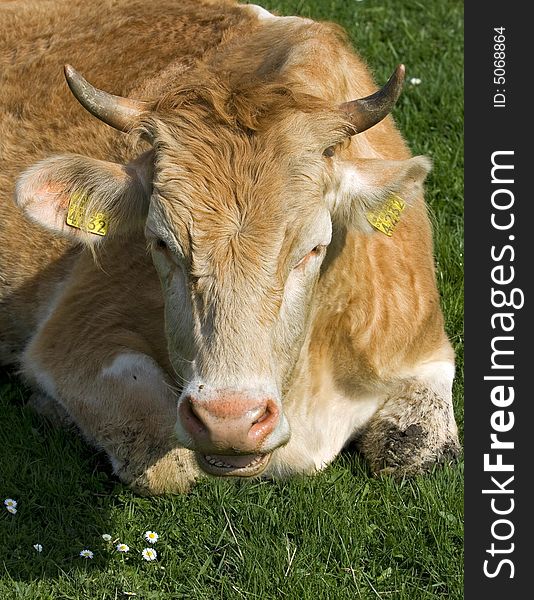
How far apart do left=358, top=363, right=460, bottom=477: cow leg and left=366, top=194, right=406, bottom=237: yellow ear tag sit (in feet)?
3.98

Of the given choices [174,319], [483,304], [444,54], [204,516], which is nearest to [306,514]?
[204,516]

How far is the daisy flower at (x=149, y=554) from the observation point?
5805 mm

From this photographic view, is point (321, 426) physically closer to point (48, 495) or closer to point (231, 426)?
point (48, 495)

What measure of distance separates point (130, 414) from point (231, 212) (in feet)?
5.74

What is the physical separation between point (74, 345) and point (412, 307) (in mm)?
1862

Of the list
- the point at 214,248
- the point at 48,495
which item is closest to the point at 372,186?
the point at 214,248

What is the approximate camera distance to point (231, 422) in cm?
479

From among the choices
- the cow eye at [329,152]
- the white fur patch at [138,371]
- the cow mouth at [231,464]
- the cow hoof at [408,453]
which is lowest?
the cow hoof at [408,453]

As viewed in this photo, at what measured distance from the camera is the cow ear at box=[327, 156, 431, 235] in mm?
5551

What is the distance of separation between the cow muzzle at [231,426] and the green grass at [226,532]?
86 cm

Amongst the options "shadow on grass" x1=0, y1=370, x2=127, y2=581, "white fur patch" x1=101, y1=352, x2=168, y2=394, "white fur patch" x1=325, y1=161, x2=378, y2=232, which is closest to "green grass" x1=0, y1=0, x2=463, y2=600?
"shadow on grass" x1=0, y1=370, x2=127, y2=581

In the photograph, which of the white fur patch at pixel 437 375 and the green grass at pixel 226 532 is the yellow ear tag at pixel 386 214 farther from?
the green grass at pixel 226 532

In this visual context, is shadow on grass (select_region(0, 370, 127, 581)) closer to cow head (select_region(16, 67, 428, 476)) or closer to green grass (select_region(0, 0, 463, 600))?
green grass (select_region(0, 0, 463, 600))

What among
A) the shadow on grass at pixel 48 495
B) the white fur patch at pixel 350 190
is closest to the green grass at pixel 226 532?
the shadow on grass at pixel 48 495
